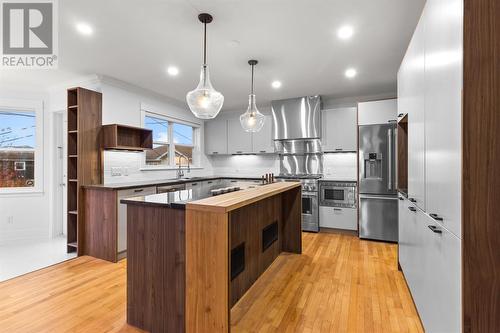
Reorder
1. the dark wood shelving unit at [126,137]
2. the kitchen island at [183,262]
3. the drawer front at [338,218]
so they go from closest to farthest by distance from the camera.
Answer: the kitchen island at [183,262] → the dark wood shelving unit at [126,137] → the drawer front at [338,218]

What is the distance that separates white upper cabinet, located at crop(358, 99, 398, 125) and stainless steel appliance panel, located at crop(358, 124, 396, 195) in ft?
0.28

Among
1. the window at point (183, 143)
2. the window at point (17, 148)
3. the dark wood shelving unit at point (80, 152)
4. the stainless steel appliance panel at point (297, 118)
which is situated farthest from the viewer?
the window at point (183, 143)

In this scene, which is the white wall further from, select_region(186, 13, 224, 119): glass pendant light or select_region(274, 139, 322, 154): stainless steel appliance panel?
select_region(186, 13, 224, 119): glass pendant light

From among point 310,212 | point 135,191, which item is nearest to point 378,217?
point 310,212

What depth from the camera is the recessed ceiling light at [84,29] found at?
8.05 ft

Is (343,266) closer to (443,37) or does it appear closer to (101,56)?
(443,37)

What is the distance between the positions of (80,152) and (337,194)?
427cm

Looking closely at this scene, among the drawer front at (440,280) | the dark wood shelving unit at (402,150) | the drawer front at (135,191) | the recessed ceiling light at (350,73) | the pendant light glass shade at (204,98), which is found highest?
the recessed ceiling light at (350,73)

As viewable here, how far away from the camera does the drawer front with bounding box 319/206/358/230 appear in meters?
4.50

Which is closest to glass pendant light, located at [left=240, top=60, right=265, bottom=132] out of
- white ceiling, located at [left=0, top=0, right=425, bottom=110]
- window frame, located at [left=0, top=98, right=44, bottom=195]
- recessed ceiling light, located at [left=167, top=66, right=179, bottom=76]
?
white ceiling, located at [left=0, top=0, right=425, bottom=110]

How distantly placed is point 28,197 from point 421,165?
571 centimetres

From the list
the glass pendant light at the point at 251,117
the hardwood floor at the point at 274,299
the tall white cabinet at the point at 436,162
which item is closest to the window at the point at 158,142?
the hardwood floor at the point at 274,299

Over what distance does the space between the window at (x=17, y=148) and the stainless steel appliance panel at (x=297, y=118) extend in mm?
4494

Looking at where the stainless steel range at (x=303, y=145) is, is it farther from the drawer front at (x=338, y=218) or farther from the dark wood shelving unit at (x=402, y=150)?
the dark wood shelving unit at (x=402, y=150)
